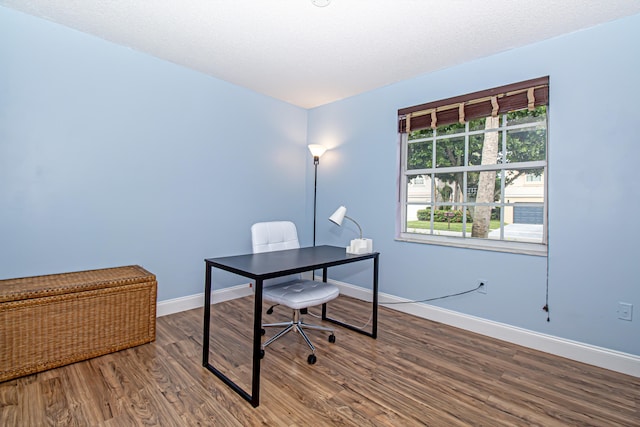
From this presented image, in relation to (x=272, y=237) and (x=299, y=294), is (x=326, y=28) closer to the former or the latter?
(x=272, y=237)

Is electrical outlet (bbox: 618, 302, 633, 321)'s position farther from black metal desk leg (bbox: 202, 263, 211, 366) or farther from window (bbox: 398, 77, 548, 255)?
black metal desk leg (bbox: 202, 263, 211, 366)

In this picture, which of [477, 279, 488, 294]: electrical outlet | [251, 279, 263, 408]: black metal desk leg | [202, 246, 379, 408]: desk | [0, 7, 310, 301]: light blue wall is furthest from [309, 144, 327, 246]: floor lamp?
[251, 279, 263, 408]: black metal desk leg

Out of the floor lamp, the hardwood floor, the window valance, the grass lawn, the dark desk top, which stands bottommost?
the hardwood floor

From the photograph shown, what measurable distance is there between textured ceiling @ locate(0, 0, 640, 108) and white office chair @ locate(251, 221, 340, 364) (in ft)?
5.02

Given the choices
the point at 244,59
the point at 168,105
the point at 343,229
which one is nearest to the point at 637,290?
the point at 343,229

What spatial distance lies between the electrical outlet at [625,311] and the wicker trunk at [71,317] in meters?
3.35

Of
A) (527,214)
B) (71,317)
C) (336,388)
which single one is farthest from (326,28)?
(71,317)

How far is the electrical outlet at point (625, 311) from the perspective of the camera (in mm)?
2049

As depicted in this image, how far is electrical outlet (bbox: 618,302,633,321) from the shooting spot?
2049mm

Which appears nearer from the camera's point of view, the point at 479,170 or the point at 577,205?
the point at 577,205

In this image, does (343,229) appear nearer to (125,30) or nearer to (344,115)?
(344,115)

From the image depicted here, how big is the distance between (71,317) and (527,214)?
3474 millimetres

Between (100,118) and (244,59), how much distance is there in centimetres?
131

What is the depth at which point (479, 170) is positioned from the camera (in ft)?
9.12
